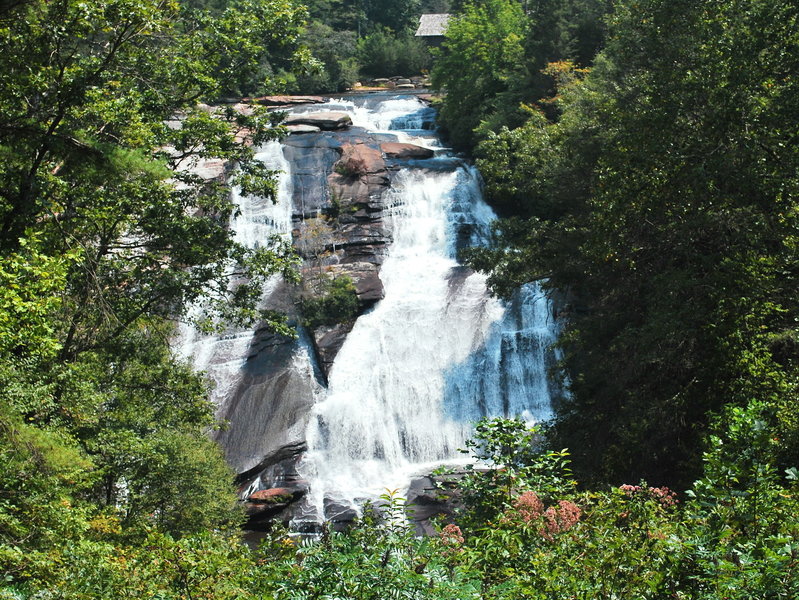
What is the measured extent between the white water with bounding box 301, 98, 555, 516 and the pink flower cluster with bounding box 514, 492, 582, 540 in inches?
487

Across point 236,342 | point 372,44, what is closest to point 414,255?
point 236,342

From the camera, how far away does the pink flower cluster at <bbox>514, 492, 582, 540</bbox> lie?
6.10 metres

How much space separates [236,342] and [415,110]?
1993 centimetres

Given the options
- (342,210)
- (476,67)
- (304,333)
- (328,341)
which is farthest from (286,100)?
(328,341)

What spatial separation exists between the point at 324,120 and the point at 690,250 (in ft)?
77.5

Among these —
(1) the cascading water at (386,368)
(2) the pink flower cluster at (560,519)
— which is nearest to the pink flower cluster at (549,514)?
(2) the pink flower cluster at (560,519)

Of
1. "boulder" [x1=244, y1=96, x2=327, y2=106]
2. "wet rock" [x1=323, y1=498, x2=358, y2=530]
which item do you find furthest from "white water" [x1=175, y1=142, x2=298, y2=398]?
"boulder" [x1=244, y1=96, x2=327, y2=106]

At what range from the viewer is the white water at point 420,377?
19859 mm

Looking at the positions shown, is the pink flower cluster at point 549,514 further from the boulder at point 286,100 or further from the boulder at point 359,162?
the boulder at point 286,100

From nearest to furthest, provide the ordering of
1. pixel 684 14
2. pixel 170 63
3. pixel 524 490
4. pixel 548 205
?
1. pixel 524 490
2. pixel 170 63
3. pixel 684 14
4. pixel 548 205

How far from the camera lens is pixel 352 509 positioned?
18031 millimetres

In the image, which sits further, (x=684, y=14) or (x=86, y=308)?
(x=684, y=14)

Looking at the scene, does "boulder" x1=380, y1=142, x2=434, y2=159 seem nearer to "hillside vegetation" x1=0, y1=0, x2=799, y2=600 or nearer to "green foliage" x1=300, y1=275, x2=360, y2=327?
"green foliage" x1=300, y1=275, x2=360, y2=327

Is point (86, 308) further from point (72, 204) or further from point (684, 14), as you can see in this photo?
point (684, 14)
